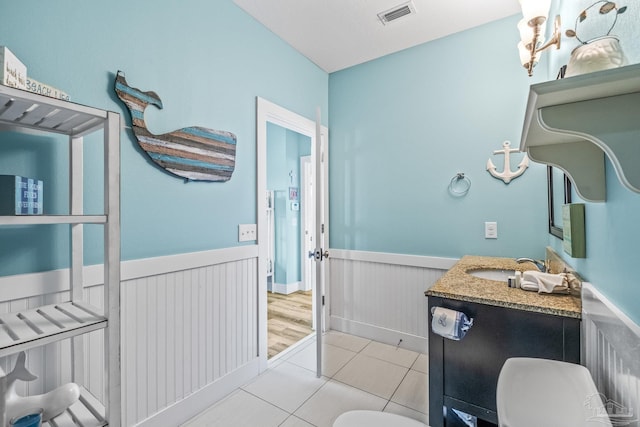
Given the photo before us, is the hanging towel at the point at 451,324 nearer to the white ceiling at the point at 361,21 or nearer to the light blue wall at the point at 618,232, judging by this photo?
the light blue wall at the point at 618,232

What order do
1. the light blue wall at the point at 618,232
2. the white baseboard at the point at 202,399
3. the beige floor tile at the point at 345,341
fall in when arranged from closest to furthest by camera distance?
the light blue wall at the point at 618,232, the white baseboard at the point at 202,399, the beige floor tile at the point at 345,341

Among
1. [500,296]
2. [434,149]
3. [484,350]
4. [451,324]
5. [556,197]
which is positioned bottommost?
[484,350]

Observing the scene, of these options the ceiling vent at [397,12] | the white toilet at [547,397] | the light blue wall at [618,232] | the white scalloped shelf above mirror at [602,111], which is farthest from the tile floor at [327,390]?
the ceiling vent at [397,12]

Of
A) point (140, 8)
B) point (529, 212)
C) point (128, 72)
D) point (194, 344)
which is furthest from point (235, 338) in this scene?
point (529, 212)

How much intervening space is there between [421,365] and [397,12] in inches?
105

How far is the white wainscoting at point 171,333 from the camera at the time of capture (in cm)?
119

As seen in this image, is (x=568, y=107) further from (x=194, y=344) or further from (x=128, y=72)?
(x=194, y=344)

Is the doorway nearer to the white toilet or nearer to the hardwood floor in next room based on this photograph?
the hardwood floor in next room

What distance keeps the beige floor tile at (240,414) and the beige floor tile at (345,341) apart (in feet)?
3.12

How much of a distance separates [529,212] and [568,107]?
Result: 5.58 feet

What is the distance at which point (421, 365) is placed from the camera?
224cm

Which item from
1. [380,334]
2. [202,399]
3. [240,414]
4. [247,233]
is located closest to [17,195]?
[247,233]

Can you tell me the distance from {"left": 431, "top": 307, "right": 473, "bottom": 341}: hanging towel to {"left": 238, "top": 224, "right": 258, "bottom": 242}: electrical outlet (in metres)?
1.32

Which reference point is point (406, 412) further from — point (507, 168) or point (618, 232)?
point (507, 168)
